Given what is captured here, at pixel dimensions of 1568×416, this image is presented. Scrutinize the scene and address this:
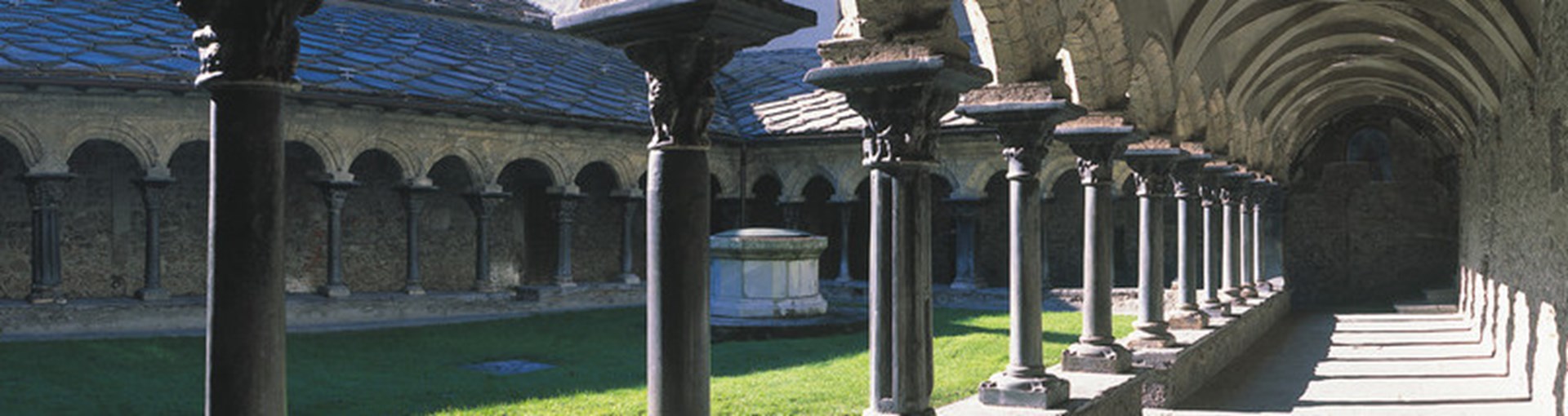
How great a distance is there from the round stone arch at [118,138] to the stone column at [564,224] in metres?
6.49

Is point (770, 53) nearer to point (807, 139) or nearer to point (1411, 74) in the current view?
point (807, 139)

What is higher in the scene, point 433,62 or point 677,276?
A: point 433,62

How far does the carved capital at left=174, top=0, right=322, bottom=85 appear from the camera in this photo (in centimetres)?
273

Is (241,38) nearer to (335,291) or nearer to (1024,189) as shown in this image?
(1024,189)

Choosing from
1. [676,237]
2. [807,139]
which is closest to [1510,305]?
[676,237]

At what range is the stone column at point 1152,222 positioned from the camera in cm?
1008

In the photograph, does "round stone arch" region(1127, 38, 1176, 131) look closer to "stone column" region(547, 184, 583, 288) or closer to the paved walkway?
the paved walkway

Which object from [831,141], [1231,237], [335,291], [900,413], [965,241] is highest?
[831,141]

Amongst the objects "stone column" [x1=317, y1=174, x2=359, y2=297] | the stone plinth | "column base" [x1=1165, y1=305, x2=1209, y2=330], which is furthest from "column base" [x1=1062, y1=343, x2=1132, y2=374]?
"stone column" [x1=317, y1=174, x2=359, y2=297]

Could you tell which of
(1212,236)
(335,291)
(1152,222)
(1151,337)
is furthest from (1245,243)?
(335,291)

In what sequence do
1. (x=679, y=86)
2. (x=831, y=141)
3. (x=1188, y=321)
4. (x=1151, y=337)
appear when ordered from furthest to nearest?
(x=831, y=141)
(x=1188, y=321)
(x=1151, y=337)
(x=679, y=86)

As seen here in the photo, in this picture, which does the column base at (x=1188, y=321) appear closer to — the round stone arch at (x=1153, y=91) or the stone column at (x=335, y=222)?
the round stone arch at (x=1153, y=91)

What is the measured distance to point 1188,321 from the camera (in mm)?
11547

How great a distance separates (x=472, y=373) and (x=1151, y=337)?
6.33 meters
